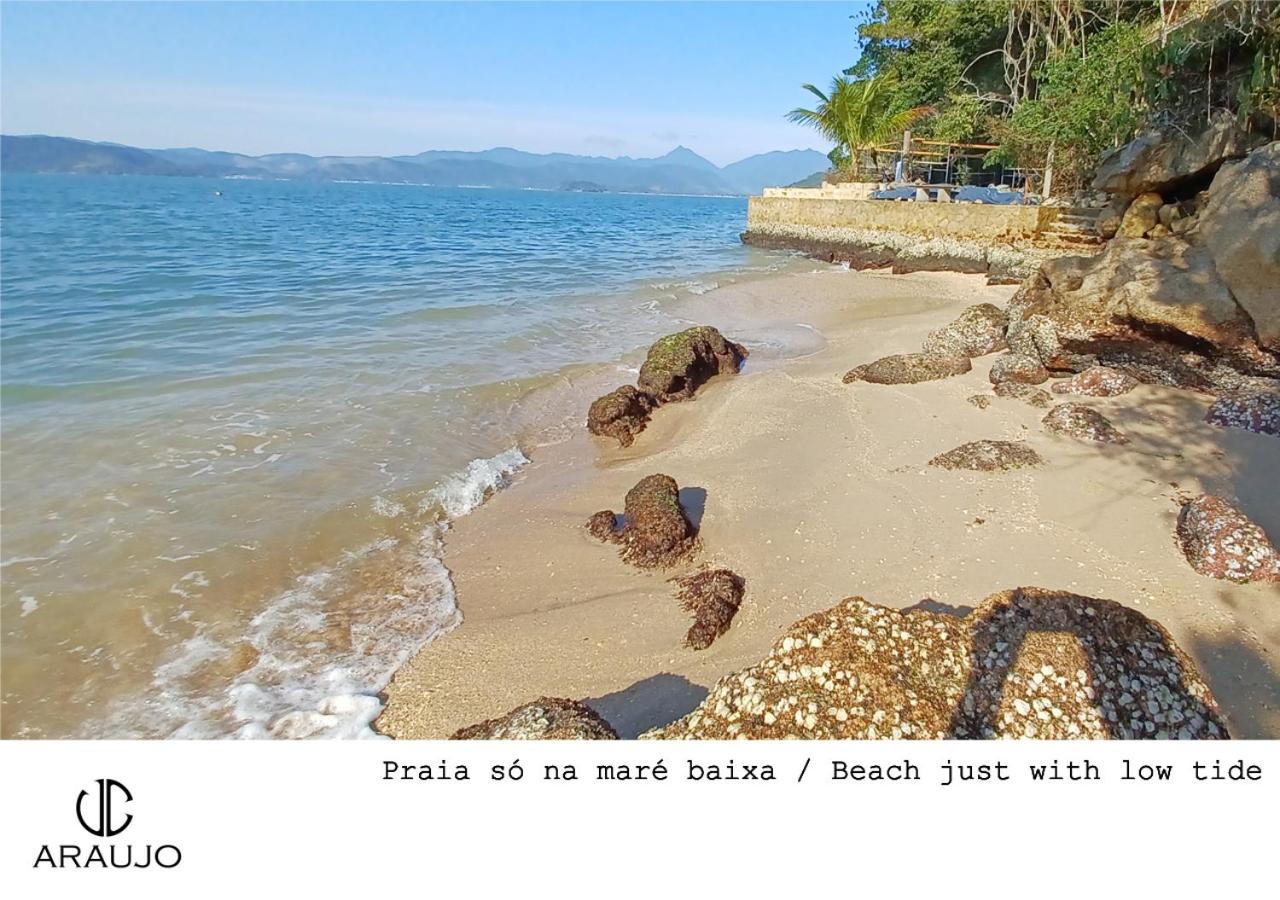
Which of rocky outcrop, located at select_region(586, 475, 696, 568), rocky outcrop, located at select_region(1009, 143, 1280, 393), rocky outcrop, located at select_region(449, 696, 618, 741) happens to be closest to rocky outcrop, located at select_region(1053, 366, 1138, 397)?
rocky outcrop, located at select_region(1009, 143, 1280, 393)

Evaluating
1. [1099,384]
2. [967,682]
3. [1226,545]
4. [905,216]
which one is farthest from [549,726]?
[905,216]

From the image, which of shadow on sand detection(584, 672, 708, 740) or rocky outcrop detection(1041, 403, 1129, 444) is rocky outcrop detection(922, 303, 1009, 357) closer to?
rocky outcrop detection(1041, 403, 1129, 444)

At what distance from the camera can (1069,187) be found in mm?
18500

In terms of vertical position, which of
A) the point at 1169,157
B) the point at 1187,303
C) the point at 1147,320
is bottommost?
the point at 1147,320

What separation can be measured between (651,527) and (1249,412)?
5918 millimetres

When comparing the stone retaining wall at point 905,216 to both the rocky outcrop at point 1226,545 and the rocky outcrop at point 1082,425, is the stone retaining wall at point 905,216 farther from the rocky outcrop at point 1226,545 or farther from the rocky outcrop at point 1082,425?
the rocky outcrop at point 1226,545

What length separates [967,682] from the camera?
8.30 feet

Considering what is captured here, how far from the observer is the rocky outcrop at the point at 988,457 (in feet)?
19.4

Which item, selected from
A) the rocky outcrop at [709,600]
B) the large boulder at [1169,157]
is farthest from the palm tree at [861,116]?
the rocky outcrop at [709,600]

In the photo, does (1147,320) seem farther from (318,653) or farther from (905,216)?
(905,216)

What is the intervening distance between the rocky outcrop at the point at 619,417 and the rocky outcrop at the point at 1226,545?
504 cm

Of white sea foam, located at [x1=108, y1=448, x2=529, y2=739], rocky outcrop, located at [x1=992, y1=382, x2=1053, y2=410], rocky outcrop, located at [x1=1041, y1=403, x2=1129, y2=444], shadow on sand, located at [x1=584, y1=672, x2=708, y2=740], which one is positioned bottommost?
white sea foam, located at [x1=108, y1=448, x2=529, y2=739]

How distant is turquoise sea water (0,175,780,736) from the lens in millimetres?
4230

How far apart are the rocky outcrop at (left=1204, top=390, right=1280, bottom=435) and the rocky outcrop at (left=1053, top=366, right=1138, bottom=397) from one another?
2.72 ft
